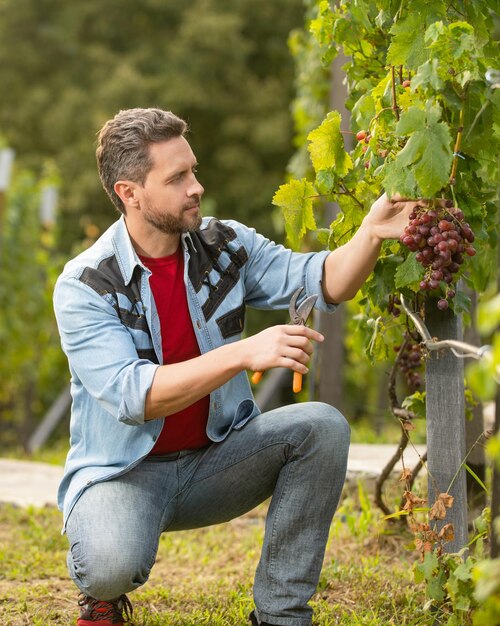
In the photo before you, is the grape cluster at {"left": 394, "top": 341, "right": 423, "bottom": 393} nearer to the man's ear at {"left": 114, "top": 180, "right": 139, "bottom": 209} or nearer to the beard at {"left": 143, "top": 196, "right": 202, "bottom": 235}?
the beard at {"left": 143, "top": 196, "right": 202, "bottom": 235}

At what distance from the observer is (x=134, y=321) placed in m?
2.64

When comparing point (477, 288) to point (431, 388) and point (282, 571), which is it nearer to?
point (431, 388)

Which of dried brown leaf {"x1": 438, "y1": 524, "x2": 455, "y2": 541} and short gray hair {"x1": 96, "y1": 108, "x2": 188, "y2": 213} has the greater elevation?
short gray hair {"x1": 96, "y1": 108, "x2": 188, "y2": 213}

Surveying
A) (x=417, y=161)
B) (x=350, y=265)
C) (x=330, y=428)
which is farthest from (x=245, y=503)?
(x=417, y=161)

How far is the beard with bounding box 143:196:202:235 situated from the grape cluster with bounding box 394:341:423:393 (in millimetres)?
719

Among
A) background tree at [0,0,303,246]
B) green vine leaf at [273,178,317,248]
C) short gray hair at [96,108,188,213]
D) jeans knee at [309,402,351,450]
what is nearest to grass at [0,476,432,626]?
jeans knee at [309,402,351,450]

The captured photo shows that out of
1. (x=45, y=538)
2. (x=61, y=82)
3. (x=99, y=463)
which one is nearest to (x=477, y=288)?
(x=99, y=463)

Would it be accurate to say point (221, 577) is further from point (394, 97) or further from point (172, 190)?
point (394, 97)

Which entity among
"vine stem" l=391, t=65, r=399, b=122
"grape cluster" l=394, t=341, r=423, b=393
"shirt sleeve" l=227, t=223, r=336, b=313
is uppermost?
"vine stem" l=391, t=65, r=399, b=122

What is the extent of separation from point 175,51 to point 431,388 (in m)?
12.4

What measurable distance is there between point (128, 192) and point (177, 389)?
681 mm

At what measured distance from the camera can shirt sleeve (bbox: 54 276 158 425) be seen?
241 cm

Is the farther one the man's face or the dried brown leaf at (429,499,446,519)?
the man's face

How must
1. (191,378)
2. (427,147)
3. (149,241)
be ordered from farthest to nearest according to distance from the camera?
(149,241), (191,378), (427,147)
